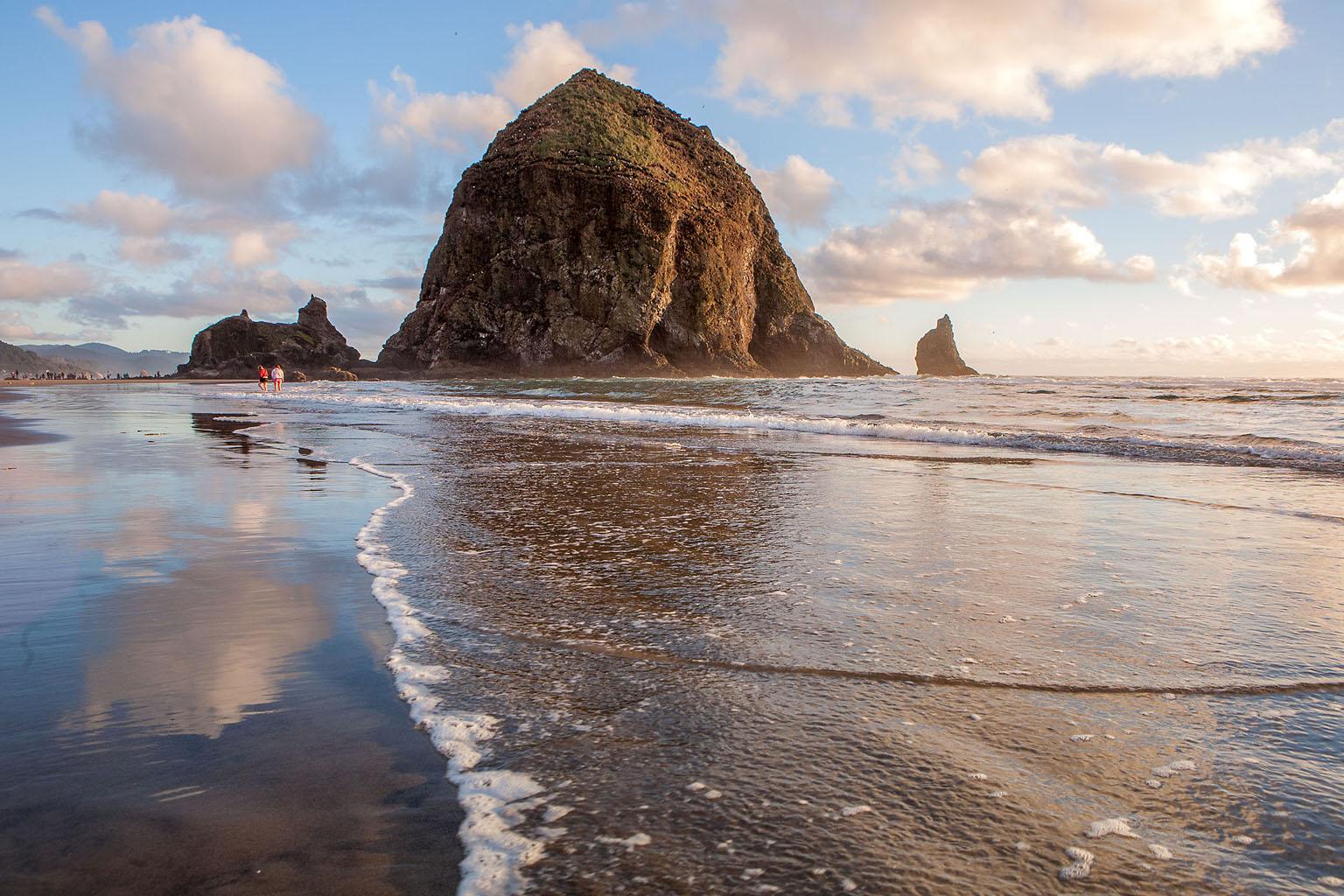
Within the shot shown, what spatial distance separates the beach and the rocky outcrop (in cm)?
8271

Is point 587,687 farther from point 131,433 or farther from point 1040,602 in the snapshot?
point 131,433

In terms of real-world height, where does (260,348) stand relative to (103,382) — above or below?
above

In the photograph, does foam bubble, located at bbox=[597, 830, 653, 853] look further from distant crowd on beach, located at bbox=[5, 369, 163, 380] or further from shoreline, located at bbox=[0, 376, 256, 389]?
distant crowd on beach, located at bbox=[5, 369, 163, 380]

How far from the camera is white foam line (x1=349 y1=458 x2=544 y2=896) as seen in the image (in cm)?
158

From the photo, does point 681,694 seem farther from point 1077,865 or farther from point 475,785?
point 1077,865

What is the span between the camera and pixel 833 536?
476 centimetres

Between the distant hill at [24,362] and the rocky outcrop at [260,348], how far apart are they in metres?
52.5

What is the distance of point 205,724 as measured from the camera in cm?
223

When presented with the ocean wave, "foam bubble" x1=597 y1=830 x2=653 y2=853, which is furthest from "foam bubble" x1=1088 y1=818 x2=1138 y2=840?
the ocean wave

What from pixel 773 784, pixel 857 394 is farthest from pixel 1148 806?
pixel 857 394

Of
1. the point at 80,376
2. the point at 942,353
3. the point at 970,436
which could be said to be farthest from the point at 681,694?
the point at 942,353

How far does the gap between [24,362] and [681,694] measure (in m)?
166

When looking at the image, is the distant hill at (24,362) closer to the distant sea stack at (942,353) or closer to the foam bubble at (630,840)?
the distant sea stack at (942,353)

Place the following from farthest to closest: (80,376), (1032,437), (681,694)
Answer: (80,376) < (1032,437) < (681,694)
